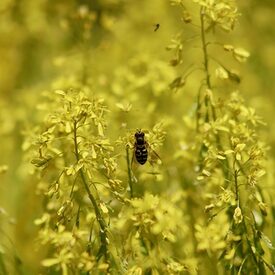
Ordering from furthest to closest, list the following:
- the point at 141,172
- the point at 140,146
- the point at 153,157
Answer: the point at 141,172 < the point at 153,157 < the point at 140,146

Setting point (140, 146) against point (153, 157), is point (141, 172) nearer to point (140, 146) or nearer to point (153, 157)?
point (153, 157)

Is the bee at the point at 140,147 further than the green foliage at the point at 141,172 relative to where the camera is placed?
Yes

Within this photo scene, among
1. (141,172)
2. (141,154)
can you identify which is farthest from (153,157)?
(141,172)

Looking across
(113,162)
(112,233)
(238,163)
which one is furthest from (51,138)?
(238,163)

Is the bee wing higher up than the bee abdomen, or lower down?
higher up

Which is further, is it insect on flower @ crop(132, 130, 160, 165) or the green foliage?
insect on flower @ crop(132, 130, 160, 165)

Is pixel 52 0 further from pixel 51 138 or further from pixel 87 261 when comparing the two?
pixel 87 261
